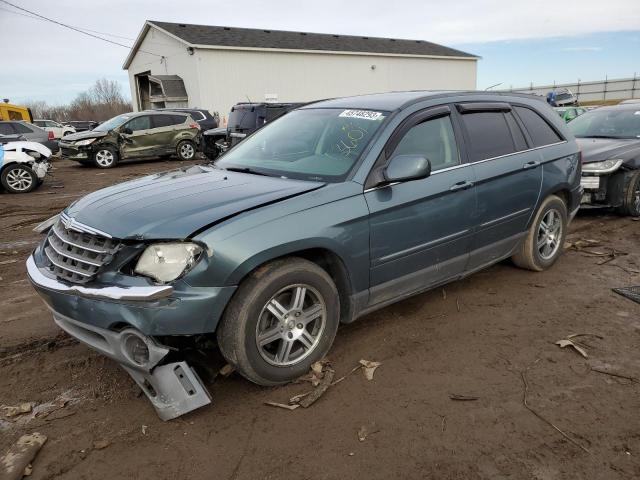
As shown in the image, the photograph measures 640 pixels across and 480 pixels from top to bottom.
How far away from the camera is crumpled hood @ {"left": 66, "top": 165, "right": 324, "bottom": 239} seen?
2803 millimetres

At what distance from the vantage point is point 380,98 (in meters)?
4.15

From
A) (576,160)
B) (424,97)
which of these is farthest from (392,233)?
(576,160)

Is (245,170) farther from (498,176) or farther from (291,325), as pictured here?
(498,176)

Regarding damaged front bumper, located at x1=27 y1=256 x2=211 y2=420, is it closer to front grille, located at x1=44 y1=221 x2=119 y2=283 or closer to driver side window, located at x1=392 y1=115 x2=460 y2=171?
front grille, located at x1=44 y1=221 x2=119 y2=283

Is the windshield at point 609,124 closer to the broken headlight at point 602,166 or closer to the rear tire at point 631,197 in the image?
the rear tire at point 631,197

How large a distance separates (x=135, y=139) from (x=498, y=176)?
47.7ft

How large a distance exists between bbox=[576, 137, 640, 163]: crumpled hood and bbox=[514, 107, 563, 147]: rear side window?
216cm

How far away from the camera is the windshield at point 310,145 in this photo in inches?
140

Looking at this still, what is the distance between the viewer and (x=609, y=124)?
836 centimetres

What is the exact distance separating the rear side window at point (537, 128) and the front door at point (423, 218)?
118cm

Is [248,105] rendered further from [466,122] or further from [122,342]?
[122,342]

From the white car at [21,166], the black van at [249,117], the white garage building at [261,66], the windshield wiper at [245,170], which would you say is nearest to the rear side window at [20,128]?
the white car at [21,166]

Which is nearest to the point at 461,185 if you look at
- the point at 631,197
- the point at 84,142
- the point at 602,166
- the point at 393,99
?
the point at 393,99

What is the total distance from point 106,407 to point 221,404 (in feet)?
2.22
